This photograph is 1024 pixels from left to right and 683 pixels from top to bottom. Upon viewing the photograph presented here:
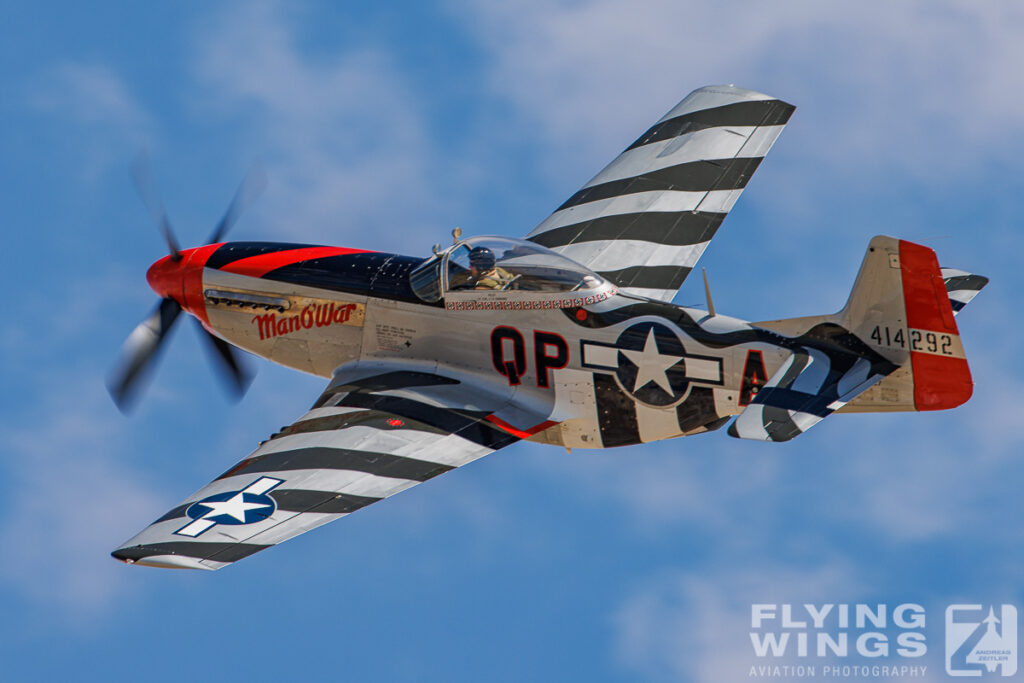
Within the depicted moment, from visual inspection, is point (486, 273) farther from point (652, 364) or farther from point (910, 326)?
point (910, 326)

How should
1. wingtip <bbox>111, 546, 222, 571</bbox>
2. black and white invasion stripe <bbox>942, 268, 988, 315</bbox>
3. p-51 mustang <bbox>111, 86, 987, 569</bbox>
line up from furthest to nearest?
black and white invasion stripe <bbox>942, 268, 988, 315</bbox> < p-51 mustang <bbox>111, 86, 987, 569</bbox> < wingtip <bbox>111, 546, 222, 571</bbox>

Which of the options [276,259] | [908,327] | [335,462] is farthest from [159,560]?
[908,327]

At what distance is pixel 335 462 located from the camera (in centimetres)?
1664

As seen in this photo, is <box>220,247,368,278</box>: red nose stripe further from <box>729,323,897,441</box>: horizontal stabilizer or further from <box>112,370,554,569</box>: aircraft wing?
<box>729,323,897,441</box>: horizontal stabilizer

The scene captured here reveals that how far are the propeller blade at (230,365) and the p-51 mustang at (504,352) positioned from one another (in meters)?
0.05

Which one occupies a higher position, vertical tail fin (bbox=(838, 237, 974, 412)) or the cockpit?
the cockpit

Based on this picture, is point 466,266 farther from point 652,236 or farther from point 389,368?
point 652,236

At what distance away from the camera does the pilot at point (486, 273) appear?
1778 centimetres

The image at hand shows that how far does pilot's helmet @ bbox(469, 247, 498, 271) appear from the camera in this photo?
58.6 feet

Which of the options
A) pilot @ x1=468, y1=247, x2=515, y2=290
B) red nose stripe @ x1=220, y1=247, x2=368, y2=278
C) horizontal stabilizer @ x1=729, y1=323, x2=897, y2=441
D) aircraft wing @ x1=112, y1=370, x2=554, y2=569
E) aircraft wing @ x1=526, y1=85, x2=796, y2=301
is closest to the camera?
horizontal stabilizer @ x1=729, y1=323, x2=897, y2=441

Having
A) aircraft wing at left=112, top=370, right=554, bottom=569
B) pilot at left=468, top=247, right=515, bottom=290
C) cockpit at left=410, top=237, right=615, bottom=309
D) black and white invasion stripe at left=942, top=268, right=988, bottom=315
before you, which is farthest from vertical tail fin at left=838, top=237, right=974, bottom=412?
pilot at left=468, top=247, right=515, bottom=290

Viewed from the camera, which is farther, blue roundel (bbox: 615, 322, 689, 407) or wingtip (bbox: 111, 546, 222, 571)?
blue roundel (bbox: 615, 322, 689, 407)

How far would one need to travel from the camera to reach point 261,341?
63.6ft

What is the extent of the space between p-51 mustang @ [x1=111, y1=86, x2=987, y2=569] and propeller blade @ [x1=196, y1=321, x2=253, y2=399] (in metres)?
0.05
